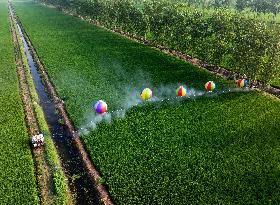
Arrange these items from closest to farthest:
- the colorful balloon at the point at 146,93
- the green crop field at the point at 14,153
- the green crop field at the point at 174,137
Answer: the green crop field at the point at 14,153, the green crop field at the point at 174,137, the colorful balloon at the point at 146,93

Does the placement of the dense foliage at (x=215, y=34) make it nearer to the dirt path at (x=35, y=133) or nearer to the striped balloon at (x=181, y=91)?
the striped balloon at (x=181, y=91)

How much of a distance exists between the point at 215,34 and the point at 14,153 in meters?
31.3

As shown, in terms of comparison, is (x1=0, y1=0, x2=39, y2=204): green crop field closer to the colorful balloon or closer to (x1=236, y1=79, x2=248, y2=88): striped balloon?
the colorful balloon

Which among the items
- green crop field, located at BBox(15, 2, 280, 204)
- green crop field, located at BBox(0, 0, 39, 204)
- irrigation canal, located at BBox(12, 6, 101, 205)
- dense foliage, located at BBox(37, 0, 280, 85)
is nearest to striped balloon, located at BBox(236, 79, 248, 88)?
green crop field, located at BBox(15, 2, 280, 204)

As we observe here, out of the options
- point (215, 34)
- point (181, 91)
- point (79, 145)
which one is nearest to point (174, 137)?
point (181, 91)

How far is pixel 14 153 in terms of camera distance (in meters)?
27.2

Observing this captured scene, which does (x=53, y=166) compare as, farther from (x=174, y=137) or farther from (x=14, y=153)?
(x=174, y=137)

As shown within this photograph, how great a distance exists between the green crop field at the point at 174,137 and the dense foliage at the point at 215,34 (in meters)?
3.61

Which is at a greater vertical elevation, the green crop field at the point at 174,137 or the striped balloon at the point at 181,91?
the striped balloon at the point at 181,91

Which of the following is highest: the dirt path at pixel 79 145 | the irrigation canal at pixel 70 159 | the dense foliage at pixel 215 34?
the dense foliage at pixel 215 34

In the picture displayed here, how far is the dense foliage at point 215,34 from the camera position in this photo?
3918cm

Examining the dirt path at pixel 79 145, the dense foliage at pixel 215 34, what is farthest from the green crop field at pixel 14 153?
the dense foliage at pixel 215 34

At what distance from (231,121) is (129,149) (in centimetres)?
1028

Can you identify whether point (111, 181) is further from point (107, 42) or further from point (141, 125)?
point (107, 42)
